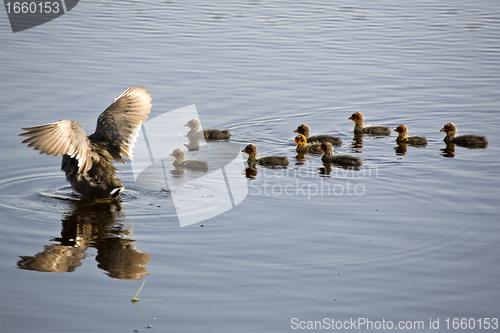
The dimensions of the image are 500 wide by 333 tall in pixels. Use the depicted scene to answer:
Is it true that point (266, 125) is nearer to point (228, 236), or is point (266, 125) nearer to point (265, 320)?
point (228, 236)

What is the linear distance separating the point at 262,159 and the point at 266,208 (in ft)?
7.05

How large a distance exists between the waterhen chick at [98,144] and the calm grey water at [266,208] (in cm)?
34

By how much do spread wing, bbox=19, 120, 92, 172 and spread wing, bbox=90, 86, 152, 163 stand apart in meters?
0.64

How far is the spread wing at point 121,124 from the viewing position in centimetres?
773

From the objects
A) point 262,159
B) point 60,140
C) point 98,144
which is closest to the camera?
point 60,140

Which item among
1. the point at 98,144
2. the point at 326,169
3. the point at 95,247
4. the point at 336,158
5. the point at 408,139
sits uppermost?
the point at 98,144

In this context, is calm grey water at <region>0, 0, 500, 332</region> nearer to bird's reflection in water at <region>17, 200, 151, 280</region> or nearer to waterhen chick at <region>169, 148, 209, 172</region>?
bird's reflection in water at <region>17, 200, 151, 280</region>

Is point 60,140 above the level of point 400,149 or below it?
above

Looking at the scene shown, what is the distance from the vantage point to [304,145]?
33.8 ft

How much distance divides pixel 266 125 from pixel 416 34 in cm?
1136

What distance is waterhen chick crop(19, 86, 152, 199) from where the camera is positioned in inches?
258

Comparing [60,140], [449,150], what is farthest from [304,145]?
[60,140]

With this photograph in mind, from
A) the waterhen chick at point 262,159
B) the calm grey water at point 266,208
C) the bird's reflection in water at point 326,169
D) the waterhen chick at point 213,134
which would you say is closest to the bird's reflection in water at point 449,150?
the calm grey water at point 266,208

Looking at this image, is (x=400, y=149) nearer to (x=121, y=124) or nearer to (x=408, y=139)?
(x=408, y=139)
